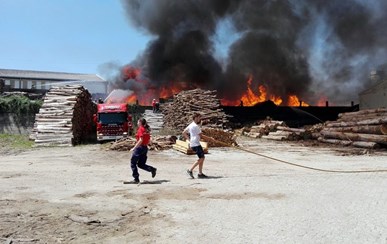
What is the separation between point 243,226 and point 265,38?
39128 mm

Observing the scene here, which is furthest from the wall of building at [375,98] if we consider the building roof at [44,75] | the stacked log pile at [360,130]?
the building roof at [44,75]

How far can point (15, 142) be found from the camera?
81.1 feet

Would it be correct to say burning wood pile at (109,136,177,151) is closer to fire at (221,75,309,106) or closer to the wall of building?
the wall of building

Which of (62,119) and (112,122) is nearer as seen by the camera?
(62,119)

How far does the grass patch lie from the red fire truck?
12.7 ft

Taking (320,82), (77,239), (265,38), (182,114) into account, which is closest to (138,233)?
(77,239)

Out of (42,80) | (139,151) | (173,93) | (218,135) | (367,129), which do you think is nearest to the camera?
(139,151)

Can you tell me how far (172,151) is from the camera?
63.5ft

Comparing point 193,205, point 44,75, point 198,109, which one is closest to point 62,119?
point 198,109

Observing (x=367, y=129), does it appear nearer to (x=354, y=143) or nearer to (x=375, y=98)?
(x=354, y=143)

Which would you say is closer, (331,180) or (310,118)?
(331,180)

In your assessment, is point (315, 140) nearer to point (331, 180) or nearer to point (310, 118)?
point (310, 118)

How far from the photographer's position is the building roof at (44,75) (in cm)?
5839

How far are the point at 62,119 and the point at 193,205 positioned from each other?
56.3 feet
